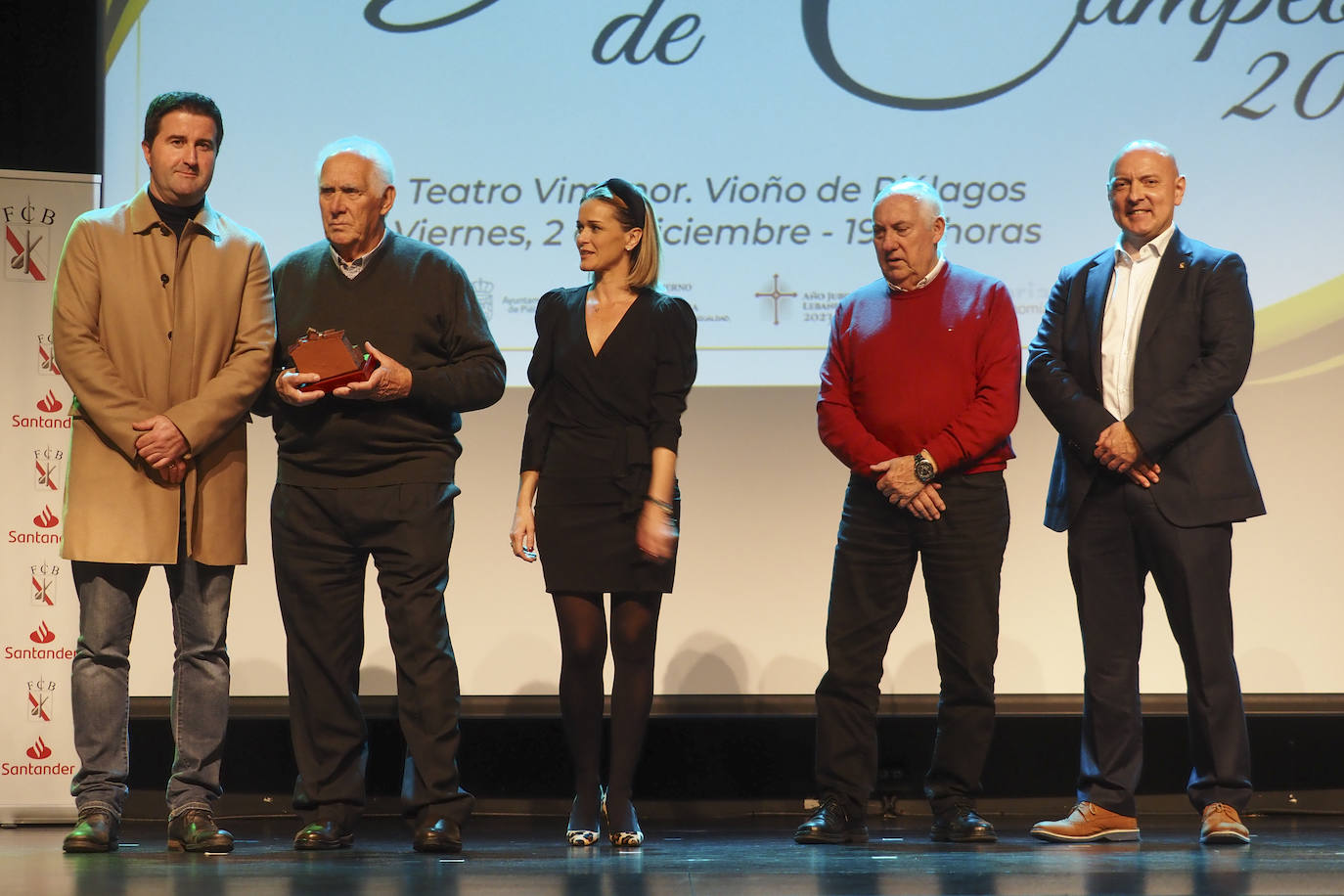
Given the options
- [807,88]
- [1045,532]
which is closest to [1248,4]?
[807,88]

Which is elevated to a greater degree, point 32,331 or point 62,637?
point 32,331

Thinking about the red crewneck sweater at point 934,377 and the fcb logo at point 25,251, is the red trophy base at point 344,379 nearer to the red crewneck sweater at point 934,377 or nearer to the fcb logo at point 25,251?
the red crewneck sweater at point 934,377

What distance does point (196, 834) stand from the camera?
3002mm

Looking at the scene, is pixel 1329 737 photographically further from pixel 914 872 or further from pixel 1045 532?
pixel 914 872

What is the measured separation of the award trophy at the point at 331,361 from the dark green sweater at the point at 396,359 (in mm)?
131

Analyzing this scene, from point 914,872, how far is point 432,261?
1647mm

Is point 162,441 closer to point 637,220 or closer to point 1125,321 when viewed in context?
point 637,220

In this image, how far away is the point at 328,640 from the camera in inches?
121

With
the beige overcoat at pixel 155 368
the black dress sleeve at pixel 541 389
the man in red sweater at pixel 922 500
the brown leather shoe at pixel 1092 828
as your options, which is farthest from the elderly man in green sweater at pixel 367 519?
the brown leather shoe at pixel 1092 828

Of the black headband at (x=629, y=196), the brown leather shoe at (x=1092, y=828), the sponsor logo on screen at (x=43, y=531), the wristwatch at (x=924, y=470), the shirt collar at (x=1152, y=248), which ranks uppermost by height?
the black headband at (x=629, y=196)

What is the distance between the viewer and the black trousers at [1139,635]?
3182mm

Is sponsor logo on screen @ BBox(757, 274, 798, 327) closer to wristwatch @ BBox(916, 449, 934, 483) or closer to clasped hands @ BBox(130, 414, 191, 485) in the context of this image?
wristwatch @ BBox(916, 449, 934, 483)

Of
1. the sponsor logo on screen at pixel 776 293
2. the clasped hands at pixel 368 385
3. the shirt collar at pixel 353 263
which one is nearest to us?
the clasped hands at pixel 368 385

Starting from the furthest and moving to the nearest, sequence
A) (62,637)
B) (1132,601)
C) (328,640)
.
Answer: (62,637)
(1132,601)
(328,640)
